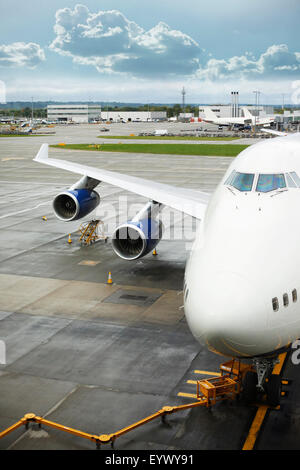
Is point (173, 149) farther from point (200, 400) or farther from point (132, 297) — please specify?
point (200, 400)

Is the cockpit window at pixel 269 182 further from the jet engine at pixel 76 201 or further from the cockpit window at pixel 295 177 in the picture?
the jet engine at pixel 76 201

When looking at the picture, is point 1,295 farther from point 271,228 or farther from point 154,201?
point 271,228

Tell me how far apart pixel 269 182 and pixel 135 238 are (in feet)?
32.7

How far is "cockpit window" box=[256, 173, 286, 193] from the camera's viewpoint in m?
12.5

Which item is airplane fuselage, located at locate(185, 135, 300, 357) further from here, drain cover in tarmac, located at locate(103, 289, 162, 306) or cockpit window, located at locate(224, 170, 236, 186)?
drain cover in tarmac, located at locate(103, 289, 162, 306)

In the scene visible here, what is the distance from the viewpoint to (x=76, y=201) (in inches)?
1037

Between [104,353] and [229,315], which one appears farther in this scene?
[104,353]

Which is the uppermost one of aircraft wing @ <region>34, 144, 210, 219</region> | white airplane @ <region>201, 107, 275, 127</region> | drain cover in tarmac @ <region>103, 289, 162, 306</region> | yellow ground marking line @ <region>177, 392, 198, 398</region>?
white airplane @ <region>201, 107, 275, 127</region>

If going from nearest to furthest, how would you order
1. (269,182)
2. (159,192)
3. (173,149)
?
(269,182), (159,192), (173,149)

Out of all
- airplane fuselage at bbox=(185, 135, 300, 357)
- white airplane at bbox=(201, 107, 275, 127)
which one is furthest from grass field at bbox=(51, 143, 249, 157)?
airplane fuselage at bbox=(185, 135, 300, 357)

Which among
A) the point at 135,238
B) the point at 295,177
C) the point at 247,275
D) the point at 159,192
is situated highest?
the point at 295,177

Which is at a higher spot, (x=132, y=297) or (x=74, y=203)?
(x=74, y=203)

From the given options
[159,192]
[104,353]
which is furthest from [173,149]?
[104,353]

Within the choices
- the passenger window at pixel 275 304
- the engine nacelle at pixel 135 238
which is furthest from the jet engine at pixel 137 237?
the passenger window at pixel 275 304
